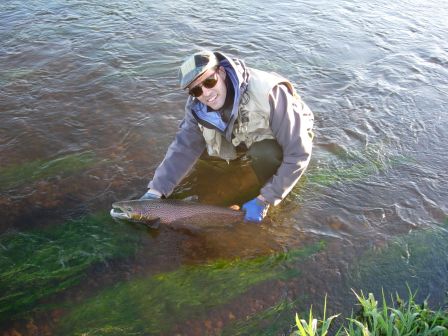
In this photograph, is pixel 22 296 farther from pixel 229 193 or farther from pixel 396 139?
pixel 396 139

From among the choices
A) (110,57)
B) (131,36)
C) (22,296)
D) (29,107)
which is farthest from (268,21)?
(22,296)

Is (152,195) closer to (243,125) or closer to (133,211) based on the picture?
(133,211)

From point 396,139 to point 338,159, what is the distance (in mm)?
1111

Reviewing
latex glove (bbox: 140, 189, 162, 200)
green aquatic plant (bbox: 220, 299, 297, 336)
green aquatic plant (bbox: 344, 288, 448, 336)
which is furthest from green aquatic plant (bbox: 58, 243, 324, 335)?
green aquatic plant (bbox: 344, 288, 448, 336)

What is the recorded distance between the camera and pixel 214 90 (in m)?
3.89

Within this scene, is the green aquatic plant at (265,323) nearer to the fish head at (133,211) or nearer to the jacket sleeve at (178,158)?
the fish head at (133,211)

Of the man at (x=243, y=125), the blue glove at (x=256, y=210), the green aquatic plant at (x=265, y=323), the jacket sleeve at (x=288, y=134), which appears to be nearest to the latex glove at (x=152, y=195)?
the man at (x=243, y=125)

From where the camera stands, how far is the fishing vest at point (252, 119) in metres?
4.01

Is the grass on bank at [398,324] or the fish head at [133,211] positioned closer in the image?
the grass on bank at [398,324]

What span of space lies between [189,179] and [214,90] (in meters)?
1.61

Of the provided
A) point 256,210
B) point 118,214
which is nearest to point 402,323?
point 256,210

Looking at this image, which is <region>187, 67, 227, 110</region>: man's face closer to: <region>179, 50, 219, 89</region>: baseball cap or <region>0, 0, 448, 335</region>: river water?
<region>179, 50, 219, 89</region>: baseball cap

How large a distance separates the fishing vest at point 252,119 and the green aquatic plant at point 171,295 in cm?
122

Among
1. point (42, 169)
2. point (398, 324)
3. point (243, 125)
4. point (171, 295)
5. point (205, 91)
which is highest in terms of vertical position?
point (205, 91)
